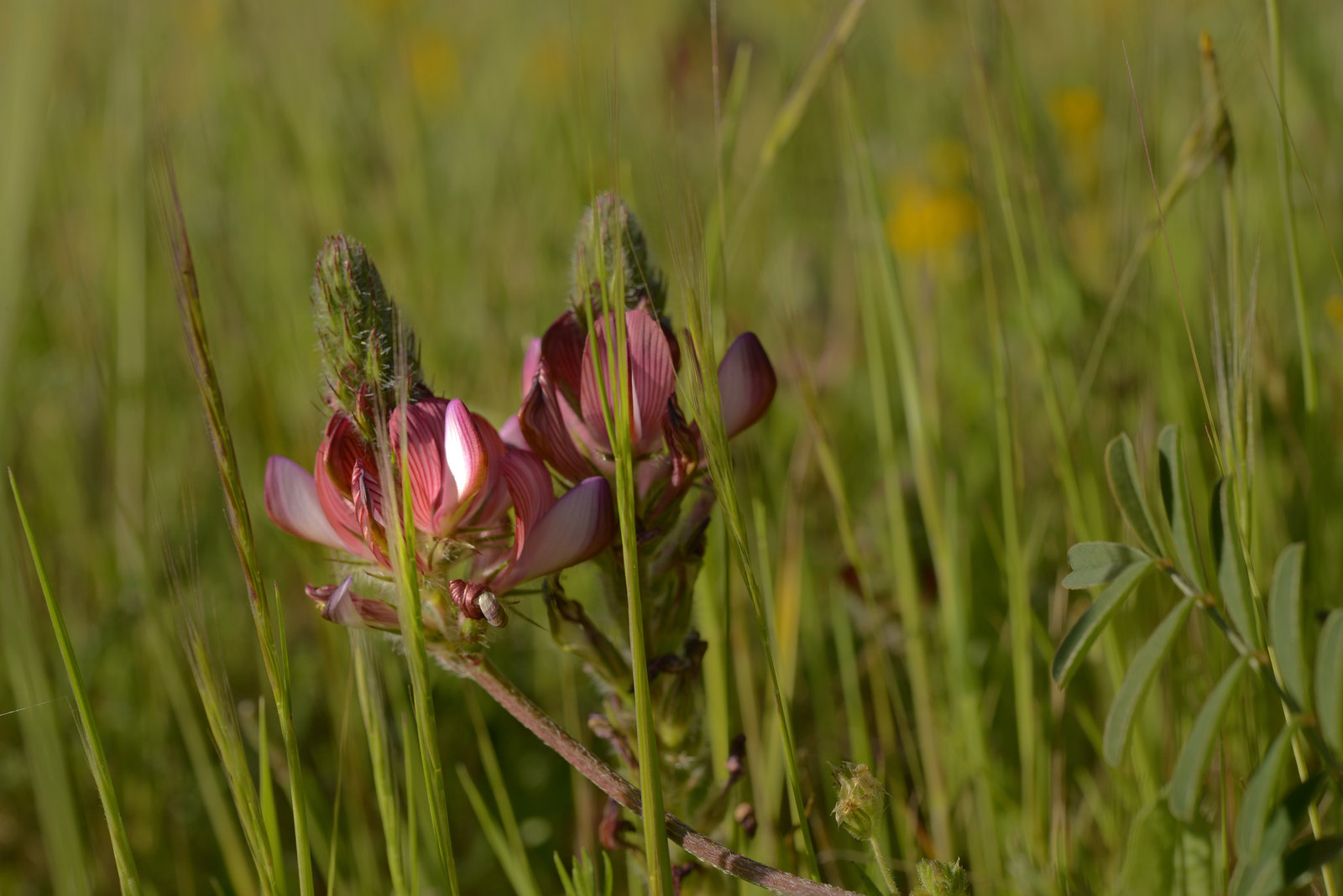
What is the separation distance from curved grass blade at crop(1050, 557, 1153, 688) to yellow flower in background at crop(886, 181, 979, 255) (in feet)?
5.27

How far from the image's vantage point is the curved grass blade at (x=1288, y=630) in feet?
2.08

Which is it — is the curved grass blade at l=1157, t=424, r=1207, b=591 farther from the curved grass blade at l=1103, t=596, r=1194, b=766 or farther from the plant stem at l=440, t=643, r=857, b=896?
the plant stem at l=440, t=643, r=857, b=896

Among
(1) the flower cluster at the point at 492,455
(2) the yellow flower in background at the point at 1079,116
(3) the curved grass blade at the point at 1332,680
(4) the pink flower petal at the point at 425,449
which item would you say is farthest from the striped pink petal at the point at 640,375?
(2) the yellow flower in background at the point at 1079,116

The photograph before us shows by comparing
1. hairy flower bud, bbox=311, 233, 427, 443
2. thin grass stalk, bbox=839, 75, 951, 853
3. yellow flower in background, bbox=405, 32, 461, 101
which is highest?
yellow flower in background, bbox=405, 32, 461, 101

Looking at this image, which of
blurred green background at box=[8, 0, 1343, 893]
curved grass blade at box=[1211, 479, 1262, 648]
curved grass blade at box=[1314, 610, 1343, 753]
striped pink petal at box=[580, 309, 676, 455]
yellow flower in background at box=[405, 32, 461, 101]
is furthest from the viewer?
yellow flower in background at box=[405, 32, 461, 101]

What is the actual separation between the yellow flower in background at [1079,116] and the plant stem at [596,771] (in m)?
2.24

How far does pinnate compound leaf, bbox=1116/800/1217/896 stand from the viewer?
74 cm

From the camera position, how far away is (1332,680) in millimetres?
584

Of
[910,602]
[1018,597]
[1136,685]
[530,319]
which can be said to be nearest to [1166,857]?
[1136,685]

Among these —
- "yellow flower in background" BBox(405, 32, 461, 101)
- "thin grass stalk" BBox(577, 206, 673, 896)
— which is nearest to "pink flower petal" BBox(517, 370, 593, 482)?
"thin grass stalk" BBox(577, 206, 673, 896)

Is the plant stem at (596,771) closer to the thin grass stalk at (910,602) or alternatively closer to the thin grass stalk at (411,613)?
the thin grass stalk at (411,613)

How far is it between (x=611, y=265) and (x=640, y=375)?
10 centimetres

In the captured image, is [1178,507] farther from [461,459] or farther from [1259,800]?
[461,459]

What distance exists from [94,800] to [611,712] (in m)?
1.05
